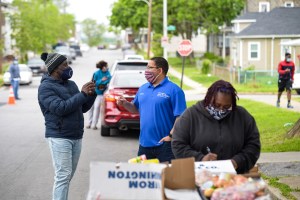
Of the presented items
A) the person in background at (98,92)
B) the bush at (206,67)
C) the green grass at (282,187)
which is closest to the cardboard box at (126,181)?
the green grass at (282,187)

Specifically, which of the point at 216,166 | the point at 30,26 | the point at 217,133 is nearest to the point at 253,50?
the point at 30,26

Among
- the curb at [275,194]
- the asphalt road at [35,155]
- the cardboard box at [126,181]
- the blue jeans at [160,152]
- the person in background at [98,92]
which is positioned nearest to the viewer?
the cardboard box at [126,181]

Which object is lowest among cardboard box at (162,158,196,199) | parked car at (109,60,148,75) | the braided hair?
cardboard box at (162,158,196,199)

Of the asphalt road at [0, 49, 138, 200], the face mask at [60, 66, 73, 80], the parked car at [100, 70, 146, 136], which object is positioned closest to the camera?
the face mask at [60, 66, 73, 80]

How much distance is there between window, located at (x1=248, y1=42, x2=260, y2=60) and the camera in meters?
48.7

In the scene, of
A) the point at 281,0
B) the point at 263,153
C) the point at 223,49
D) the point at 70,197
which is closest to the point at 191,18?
the point at 223,49

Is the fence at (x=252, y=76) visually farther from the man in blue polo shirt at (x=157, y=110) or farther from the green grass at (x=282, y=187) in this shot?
the man in blue polo shirt at (x=157, y=110)

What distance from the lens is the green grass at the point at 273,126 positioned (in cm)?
1328

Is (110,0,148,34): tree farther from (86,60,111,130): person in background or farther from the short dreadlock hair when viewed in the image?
the short dreadlock hair

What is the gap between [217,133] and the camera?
571cm

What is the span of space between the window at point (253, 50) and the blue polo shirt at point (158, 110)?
41836mm

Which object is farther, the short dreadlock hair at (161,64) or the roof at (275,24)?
the roof at (275,24)

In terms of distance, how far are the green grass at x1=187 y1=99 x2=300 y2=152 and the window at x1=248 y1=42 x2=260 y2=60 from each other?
23677 millimetres

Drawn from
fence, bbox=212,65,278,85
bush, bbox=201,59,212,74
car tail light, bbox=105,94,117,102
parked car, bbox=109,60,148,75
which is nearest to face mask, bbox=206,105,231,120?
car tail light, bbox=105,94,117,102
